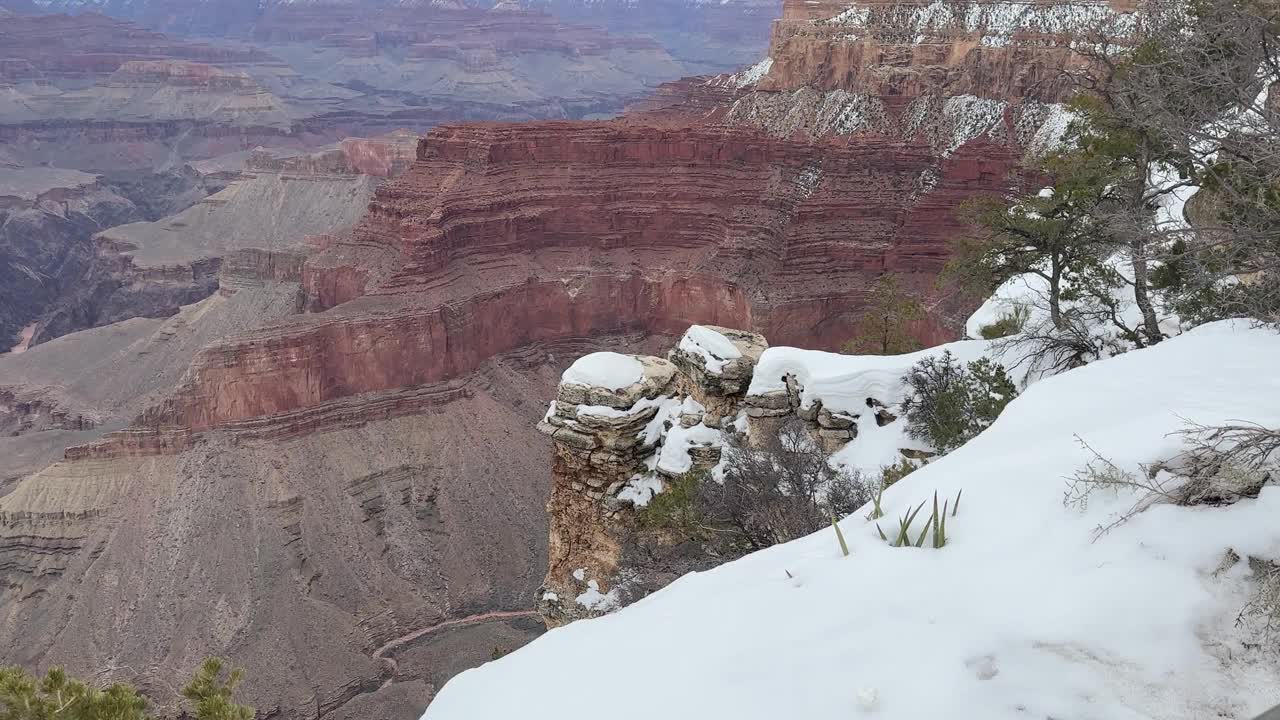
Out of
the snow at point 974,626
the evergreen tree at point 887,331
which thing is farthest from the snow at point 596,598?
the evergreen tree at point 887,331

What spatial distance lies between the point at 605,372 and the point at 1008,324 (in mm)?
8518

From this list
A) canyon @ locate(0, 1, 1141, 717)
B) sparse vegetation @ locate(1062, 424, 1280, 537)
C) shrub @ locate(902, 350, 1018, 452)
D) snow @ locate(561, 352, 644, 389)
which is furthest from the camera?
canyon @ locate(0, 1, 1141, 717)

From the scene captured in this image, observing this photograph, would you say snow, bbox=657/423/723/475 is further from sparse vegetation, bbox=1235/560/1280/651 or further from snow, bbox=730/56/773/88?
snow, bbox=730/56/773/88

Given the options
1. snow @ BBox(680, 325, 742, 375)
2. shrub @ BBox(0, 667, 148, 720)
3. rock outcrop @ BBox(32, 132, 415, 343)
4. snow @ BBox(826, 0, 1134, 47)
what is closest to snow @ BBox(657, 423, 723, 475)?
snow @ BBox(680, 325, 742, 375)

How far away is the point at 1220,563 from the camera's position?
18.5 ft

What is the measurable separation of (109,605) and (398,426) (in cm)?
1260

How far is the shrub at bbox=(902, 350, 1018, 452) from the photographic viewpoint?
46.0ft

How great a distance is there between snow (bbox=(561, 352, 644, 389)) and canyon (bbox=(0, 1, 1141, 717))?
328 centimetres

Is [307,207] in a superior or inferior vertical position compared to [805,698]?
inferior

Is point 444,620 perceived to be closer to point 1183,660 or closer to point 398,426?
point 398,426

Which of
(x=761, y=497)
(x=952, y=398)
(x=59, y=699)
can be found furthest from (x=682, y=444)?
(x=59, y=699)

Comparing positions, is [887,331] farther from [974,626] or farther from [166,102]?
[166,102]

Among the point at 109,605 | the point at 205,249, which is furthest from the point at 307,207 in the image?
the point at 109,605

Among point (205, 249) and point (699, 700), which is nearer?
point (699, 700)
